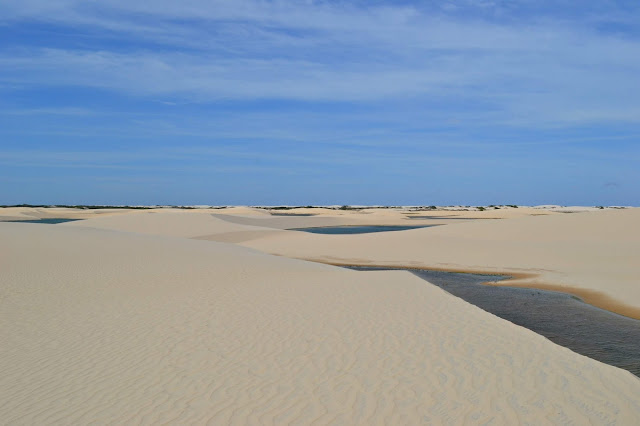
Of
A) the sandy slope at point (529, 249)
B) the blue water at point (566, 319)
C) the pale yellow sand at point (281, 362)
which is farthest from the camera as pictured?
the sandy slope at point (529, 249)

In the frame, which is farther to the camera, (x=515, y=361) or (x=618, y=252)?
(x=618, y=252)

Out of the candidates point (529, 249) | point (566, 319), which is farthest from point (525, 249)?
point (566, 319)

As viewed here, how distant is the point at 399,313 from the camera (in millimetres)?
11430

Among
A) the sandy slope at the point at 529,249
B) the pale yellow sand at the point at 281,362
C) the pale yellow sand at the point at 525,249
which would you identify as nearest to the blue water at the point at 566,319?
the pale yellow sand at the point at 525,249

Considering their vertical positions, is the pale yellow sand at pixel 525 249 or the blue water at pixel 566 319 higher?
the pale yellow sand at pixel 525 249

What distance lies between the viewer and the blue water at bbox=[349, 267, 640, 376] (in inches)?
409

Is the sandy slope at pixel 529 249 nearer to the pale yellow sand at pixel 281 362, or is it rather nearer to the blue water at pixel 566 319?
the blue water at pixel 566 319

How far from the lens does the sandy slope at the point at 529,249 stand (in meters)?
20.2

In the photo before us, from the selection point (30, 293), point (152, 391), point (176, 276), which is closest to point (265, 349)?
point (152, 391)

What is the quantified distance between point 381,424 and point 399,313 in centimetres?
570

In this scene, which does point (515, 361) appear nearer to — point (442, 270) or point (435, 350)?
point (435, 350)

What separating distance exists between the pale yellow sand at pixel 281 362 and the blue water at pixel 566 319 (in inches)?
59.7

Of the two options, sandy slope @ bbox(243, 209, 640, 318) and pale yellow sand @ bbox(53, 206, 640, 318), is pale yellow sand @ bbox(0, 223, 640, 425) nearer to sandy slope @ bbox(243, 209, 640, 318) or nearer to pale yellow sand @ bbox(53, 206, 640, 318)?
pale yellow sand @ bbox(53, 206, 640, 318)

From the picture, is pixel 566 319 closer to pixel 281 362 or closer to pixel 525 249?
pixel 281 362
